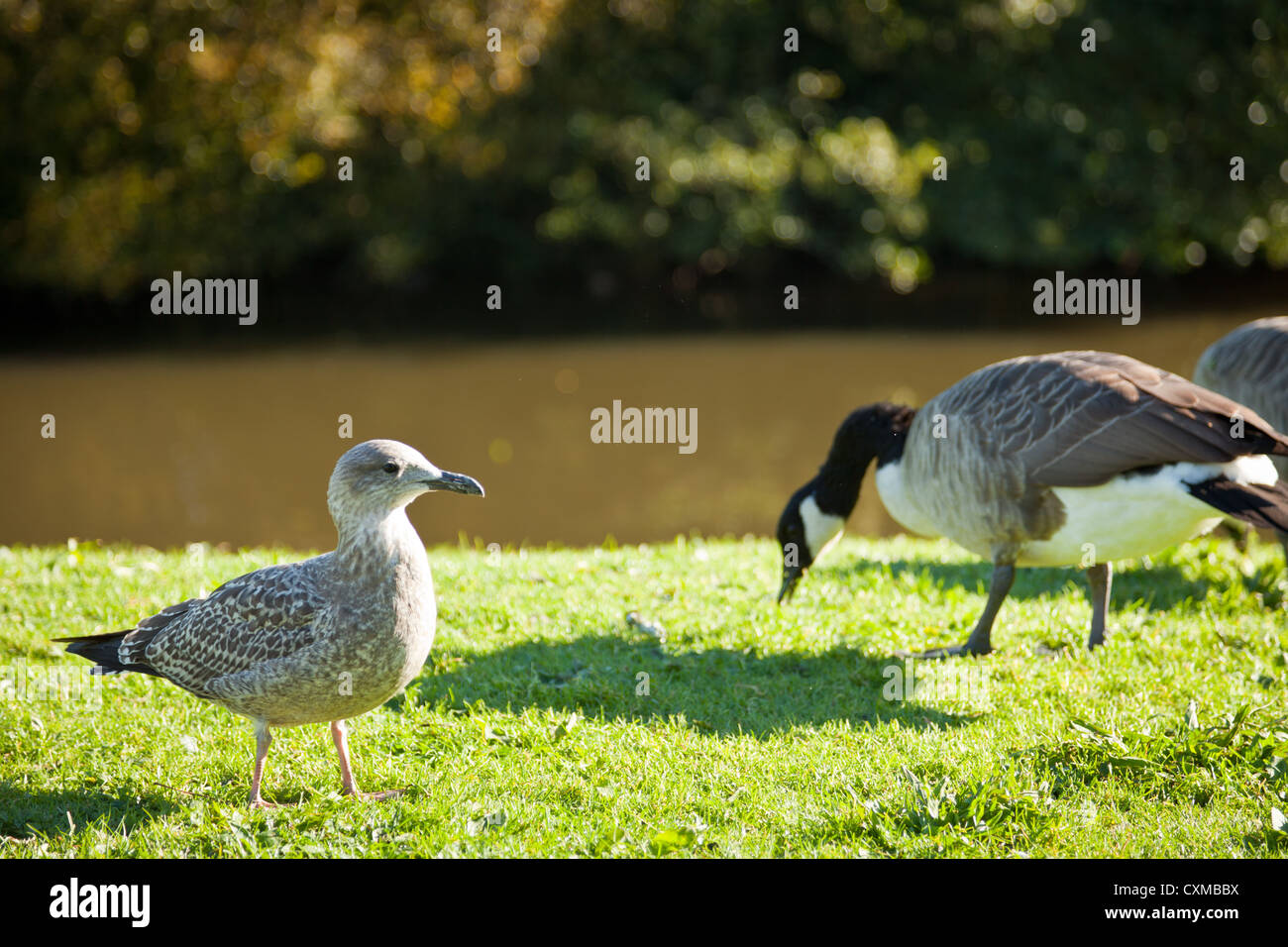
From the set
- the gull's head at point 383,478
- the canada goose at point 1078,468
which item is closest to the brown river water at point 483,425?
the canada goose at point 1078,468

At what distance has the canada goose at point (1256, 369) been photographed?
7461 mm

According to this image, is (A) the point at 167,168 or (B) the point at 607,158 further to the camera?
(B) the point at 607,158

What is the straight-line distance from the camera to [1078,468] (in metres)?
5.86

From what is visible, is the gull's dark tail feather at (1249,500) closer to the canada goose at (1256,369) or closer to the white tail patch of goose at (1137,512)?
the white tail patch of goose at (1137,512)

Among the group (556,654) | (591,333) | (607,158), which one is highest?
(607,158)

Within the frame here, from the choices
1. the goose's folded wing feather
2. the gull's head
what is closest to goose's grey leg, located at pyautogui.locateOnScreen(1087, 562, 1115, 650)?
the goose's folded wing feather

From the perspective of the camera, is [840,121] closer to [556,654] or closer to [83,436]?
[83,436]

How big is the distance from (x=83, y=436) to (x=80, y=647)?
1310cm

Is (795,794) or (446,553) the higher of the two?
(446,553)

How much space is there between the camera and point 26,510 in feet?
43.3

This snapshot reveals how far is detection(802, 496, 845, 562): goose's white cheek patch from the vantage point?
7.07 metres

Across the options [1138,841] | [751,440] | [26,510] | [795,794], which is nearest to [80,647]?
[795,794]

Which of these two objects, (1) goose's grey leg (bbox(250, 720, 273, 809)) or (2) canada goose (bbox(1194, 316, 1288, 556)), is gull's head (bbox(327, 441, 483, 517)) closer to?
(1) goose's grey leg (bbox(250, 720, 273, 809))

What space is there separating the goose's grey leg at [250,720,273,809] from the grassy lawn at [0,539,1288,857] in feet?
0.21
